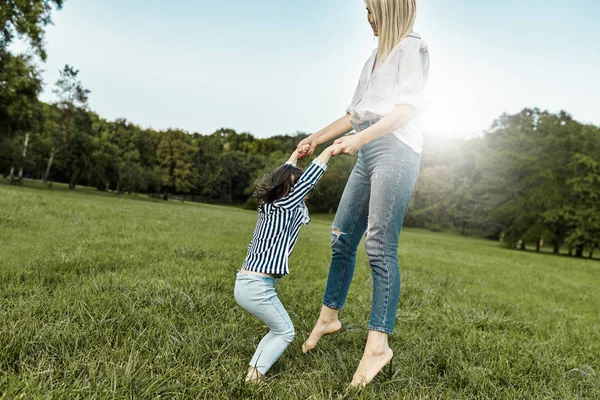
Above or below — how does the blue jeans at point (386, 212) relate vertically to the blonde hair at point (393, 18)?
below

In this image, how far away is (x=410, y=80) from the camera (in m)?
2.17

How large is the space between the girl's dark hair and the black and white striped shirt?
0.11 feet

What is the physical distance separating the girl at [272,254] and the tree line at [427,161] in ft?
69.3

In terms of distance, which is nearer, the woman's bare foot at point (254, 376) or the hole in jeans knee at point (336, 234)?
the woman's bare foot at point (254, 376)

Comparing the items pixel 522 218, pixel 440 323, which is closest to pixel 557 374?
pixel 440 323

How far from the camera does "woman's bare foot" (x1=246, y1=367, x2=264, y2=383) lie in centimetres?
199

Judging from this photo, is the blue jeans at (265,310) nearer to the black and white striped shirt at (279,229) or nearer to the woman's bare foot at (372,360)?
the black and white striped shirt at (279,229)

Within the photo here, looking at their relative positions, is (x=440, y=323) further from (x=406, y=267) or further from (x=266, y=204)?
(x=406, y=267)

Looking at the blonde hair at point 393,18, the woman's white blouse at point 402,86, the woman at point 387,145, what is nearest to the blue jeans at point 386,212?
the woman at point 387,145

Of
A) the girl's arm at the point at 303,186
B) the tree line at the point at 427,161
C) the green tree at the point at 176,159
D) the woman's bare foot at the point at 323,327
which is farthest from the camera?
the green tree at the point at 176,159

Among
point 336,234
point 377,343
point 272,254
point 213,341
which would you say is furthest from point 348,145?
point 213,341

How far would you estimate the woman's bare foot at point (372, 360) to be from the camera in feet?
6.75

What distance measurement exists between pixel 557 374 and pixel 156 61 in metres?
39.7

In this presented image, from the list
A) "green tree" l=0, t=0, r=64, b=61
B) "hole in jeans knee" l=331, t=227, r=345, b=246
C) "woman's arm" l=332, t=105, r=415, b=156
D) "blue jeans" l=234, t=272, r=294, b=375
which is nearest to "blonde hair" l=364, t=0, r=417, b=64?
"woman's arm" l=332, t=105, r=415, b=156
